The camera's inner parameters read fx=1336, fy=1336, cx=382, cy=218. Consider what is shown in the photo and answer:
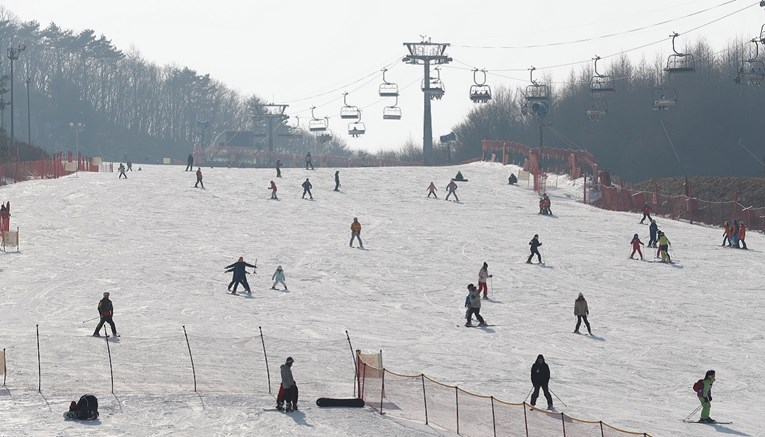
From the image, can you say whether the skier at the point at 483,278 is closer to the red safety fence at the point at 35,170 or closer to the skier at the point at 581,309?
the skier at the point at 581,309

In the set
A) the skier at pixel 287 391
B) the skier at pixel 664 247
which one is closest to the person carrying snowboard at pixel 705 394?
the skier at pixel 287 391

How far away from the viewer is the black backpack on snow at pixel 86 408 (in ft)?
67.2

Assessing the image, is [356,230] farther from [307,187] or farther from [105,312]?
[105,312]

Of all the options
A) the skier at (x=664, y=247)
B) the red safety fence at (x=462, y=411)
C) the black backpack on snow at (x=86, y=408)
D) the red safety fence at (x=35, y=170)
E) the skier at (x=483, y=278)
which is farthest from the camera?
the red safety fence at (x=35, y=170)

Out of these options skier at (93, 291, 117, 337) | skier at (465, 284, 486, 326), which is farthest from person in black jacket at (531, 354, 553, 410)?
skier at (93, 291, 117, 337)

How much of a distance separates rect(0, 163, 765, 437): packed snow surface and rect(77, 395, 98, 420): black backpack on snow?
0.17 meters

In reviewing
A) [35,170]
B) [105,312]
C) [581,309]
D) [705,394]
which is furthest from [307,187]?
[705,394]

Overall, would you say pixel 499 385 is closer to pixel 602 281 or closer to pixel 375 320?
pixel 375 320

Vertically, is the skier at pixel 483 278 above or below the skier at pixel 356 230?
below

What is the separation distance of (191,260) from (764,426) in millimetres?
22029

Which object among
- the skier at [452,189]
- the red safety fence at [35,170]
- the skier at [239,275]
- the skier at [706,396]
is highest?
the red safety fence at [35,170]

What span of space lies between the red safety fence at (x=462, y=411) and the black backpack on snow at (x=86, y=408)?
4507 millimetres

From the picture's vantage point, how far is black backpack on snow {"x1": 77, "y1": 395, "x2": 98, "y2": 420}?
2048cm

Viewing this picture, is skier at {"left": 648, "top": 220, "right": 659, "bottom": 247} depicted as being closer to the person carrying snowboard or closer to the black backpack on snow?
the person carrying snowboard
